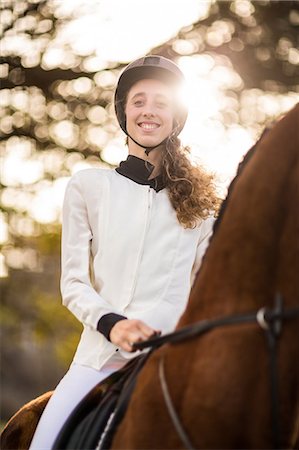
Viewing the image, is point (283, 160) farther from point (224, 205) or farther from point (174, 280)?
point (174, 280)

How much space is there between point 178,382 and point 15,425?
1385 millimetres

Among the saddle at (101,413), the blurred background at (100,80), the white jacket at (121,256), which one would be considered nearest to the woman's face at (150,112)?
the white jacket at (121,256)

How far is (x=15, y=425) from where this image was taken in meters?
3.88

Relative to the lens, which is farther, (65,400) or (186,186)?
(186,186)

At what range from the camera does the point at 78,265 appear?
3.47 meters

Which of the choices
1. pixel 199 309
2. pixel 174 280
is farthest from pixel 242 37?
pixel 199 309

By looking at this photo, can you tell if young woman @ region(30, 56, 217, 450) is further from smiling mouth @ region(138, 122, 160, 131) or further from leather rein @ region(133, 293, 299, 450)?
leather rein @ region(133, 293, 299, 450)

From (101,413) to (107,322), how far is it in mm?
344

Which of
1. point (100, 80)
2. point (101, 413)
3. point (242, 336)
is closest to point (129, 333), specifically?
point (101, 413)

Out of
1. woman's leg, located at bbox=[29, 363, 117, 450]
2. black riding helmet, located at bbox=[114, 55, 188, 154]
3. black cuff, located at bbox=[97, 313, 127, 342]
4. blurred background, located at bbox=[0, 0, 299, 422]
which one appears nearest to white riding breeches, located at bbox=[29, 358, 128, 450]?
woman's leg, located at bbox=[29, 363, 117, 450]

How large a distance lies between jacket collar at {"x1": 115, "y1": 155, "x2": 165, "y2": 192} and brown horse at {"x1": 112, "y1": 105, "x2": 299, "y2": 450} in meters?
0.86

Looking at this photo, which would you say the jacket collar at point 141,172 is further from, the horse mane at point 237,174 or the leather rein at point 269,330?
the leather rein at point 269,330

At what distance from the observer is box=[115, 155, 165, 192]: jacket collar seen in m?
3.66

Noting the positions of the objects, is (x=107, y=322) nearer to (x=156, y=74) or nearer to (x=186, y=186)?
(x=186, y=186)
